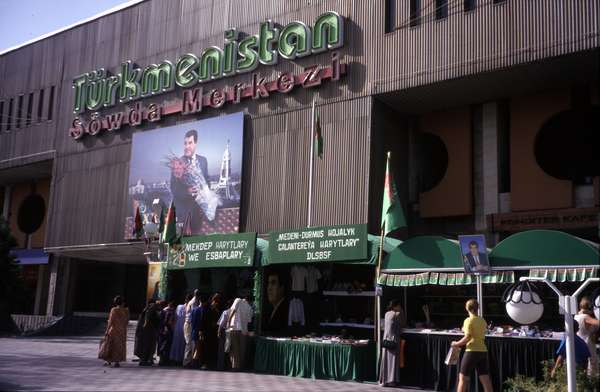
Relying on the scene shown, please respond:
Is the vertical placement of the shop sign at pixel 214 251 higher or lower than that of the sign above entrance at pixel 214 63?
lower

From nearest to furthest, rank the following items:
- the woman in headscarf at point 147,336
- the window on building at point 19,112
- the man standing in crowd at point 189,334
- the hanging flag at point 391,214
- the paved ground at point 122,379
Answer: the paved ground at point 122,379 → the hanging flag at point 391,214 → the man standing in crowd at point 189,334 → the woman in headscarf at point 147,336 → the window on building at point 19,112

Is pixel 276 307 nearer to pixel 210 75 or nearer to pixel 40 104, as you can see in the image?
pixel 210 75

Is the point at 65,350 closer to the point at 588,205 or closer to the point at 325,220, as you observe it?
the point at 325,220

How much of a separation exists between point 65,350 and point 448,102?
14.5 meters

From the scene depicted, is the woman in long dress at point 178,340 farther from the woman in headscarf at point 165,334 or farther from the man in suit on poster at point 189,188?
the man in suit on poster at point 189,188

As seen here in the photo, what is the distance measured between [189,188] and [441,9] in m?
11.1

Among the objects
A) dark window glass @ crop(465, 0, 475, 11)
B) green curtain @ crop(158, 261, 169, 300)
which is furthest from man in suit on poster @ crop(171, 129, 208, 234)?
dark window glass @ crop(465, 0, 475, 11)

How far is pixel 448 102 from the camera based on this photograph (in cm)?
2095

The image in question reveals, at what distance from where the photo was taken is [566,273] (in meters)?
11.6

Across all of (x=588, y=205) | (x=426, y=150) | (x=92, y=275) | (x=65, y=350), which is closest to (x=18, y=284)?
(x=92, y=275)

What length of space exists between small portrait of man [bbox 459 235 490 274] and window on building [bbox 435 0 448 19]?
31.2ft

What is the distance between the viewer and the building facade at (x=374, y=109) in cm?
1852

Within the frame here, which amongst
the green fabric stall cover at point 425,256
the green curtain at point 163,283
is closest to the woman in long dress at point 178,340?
the green curtain at point 163,283

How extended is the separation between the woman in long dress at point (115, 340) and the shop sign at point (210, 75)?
1008 centimetres
